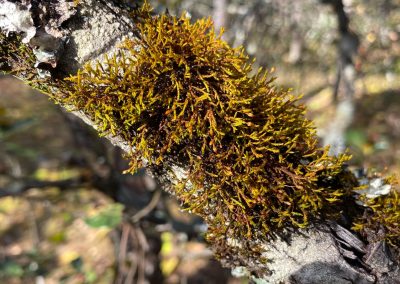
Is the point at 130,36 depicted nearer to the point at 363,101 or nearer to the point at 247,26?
the point at 247,26

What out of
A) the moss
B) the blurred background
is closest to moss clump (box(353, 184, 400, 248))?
the blurred background

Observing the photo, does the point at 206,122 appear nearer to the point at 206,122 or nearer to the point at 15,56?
the point at 206,122

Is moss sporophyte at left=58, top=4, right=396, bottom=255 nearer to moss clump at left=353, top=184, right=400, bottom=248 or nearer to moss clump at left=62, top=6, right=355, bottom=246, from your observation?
moss clump at left=62, top=6, right=355, bottom=246

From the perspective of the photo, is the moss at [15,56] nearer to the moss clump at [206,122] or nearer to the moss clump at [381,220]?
the moss clump at [206,122]

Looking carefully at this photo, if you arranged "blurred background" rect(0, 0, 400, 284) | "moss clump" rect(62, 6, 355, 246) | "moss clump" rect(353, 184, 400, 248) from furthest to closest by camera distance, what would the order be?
1. "blurred background" rect(0, 0, 400, 284)
2. "moss clump" rect(353, 184, 400, 248)
3. "moss clump" rect(62, 6, 355, 246)

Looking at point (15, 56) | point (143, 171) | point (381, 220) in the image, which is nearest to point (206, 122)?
point (15, 56)

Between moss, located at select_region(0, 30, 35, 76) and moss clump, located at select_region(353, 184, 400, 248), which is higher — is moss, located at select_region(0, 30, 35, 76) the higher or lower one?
the lower one
